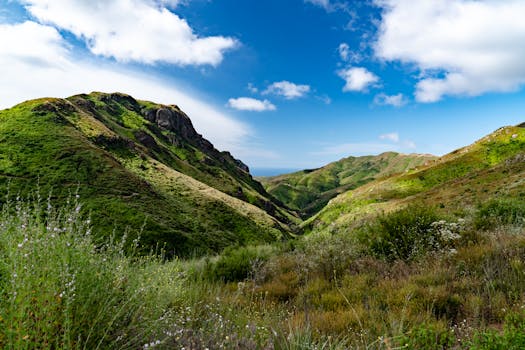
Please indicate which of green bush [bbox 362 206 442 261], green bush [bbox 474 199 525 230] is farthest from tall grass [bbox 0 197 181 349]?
green bush [bbox 474 199 525 230]

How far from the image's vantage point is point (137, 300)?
3.08 meters

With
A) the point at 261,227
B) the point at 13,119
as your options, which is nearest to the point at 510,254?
the point at 261,227

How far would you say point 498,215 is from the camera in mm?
9414

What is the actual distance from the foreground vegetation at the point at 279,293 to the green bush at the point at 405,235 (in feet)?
0.12

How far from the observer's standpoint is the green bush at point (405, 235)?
23.3 ft

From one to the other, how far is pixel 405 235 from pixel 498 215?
14.3 feet

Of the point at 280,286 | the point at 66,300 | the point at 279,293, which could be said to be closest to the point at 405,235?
the point at 280,286

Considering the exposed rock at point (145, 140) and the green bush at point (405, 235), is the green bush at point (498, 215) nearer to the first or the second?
the green bush at point (405, 235)

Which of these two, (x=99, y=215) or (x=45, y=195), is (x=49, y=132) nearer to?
(x=45, y=195)

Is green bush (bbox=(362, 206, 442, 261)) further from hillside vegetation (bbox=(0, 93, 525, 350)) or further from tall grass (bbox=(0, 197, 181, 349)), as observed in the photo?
tall grass (bbox=(0, 197, 181, 349))

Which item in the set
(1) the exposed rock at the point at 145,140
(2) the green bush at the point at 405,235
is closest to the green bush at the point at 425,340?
(2) the green bush at the point at 405,235

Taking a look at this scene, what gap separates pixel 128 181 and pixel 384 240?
52009 millimetres

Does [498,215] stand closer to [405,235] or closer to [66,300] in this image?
[405,235]

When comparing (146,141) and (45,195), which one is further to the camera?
(146,141)
